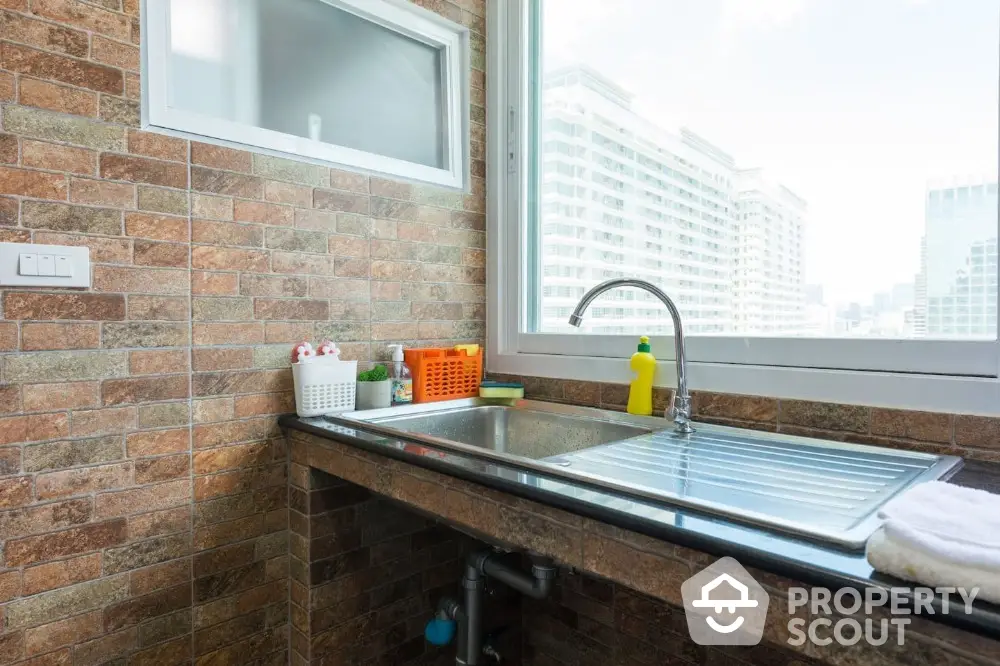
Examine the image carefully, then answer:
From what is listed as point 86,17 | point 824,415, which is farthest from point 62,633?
point 824,415

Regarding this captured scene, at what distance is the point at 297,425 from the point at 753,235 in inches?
52.0

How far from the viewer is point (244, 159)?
1.61 m

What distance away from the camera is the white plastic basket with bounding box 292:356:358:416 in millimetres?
1651

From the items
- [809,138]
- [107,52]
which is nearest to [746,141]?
[809,138]

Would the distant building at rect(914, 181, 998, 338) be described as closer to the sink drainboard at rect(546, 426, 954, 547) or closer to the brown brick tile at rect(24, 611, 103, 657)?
the sink drainboard at rect(546, 426, 954, 547)

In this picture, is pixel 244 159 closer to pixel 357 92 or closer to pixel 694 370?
pixel 357 92

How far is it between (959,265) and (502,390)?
1264 mm

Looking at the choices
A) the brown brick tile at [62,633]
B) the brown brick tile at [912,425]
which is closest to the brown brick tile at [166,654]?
the brown brick tile at [62,633]

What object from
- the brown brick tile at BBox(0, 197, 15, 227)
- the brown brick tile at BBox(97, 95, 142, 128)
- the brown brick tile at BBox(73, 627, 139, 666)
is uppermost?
the brown brick tile at BBox(97, 95, 142, 128)

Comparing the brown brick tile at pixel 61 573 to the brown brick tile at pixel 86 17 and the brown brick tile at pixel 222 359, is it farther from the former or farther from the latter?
the brown brick tile at pixel 86 17

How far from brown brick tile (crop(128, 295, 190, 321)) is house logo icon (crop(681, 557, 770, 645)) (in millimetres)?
1308

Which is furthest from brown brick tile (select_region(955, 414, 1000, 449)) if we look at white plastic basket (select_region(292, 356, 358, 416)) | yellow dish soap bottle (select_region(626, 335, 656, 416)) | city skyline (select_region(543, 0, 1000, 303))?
white plastic basket (select_region(292, 356, 358, 416))

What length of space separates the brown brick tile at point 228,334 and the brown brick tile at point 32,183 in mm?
413

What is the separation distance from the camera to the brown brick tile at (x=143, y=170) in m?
1.39
